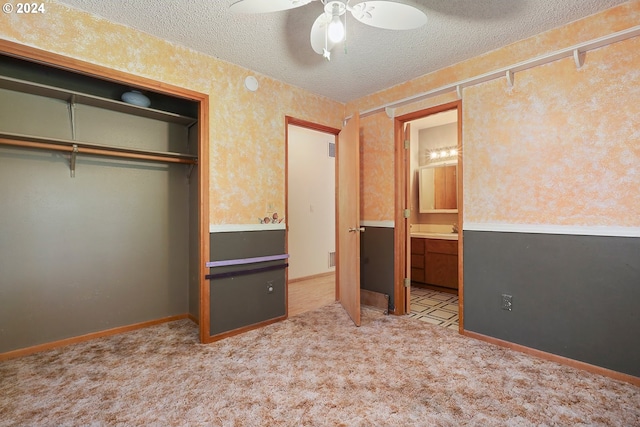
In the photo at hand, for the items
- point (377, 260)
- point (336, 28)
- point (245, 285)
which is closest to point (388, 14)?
point (336, 28)

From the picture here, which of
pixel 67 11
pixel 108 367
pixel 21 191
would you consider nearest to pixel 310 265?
pixel 108 367

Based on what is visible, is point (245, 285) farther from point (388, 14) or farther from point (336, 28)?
point (388, 14)

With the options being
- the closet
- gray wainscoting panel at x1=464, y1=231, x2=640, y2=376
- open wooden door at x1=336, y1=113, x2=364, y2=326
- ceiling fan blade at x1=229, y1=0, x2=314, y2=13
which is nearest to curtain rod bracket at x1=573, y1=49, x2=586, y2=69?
gray wainscoting panel at x1=464, y1=231, x2=640, y2=376

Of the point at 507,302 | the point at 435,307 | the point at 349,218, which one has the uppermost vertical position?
the point at 349,218

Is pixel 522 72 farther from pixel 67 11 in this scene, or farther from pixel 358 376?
pixel 67 11

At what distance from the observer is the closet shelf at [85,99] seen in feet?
7.08

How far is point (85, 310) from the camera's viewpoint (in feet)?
8.56

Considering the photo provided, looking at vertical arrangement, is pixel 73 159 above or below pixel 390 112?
below

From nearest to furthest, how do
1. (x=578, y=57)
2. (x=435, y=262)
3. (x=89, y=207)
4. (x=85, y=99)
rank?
(x=578, y=57) → (x=85, y=99) → (x=89, y=207) → (x=435, y=262)

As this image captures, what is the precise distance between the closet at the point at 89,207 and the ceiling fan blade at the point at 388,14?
1708 mm

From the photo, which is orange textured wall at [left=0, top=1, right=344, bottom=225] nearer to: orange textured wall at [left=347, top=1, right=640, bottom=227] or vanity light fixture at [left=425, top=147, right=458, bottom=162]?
orange textured wall at [left=347, top=1, right=640, bottom=227]

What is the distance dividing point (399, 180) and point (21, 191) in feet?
11.1

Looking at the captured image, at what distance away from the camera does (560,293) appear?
221 cm

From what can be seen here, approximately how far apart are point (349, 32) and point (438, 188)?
124 inches
